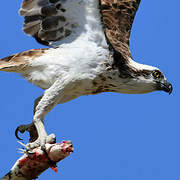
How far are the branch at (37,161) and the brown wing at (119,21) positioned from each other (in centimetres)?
271

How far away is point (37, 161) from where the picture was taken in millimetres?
8562

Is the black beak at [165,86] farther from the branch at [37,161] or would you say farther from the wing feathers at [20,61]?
the branch at [37,161]

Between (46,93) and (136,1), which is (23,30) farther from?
(136,1)

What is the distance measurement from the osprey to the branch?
711 mm

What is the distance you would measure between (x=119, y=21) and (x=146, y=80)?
1.85 meters

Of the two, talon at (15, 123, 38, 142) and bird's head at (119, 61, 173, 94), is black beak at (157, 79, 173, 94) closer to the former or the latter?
bird's head at (119, 61, 173, 94)

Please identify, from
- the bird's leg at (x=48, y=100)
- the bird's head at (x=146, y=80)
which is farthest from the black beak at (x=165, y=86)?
the bird's leg at (x=48, y=100)

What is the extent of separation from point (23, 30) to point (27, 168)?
269 centimetres

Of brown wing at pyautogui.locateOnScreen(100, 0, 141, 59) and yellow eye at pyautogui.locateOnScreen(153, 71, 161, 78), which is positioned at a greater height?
brown wing at pyautogui.locateOnScreen(100, 0, 141, 59)

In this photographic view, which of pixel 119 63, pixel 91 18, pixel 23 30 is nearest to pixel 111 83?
pixel 119 63

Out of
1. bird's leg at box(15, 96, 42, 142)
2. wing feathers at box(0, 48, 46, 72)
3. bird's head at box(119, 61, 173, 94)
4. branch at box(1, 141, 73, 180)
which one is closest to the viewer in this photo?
branch at box(1, 141, 73, 180)

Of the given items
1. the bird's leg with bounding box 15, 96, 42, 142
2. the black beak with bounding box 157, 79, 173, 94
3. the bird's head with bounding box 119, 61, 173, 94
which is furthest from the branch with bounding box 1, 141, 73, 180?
the black beak with bounding box 157, 79, 173, 94

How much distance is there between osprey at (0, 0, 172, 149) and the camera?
9.66 metres

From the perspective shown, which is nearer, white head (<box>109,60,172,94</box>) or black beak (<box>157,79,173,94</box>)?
white head (<box>109,60,172,94</box>)
